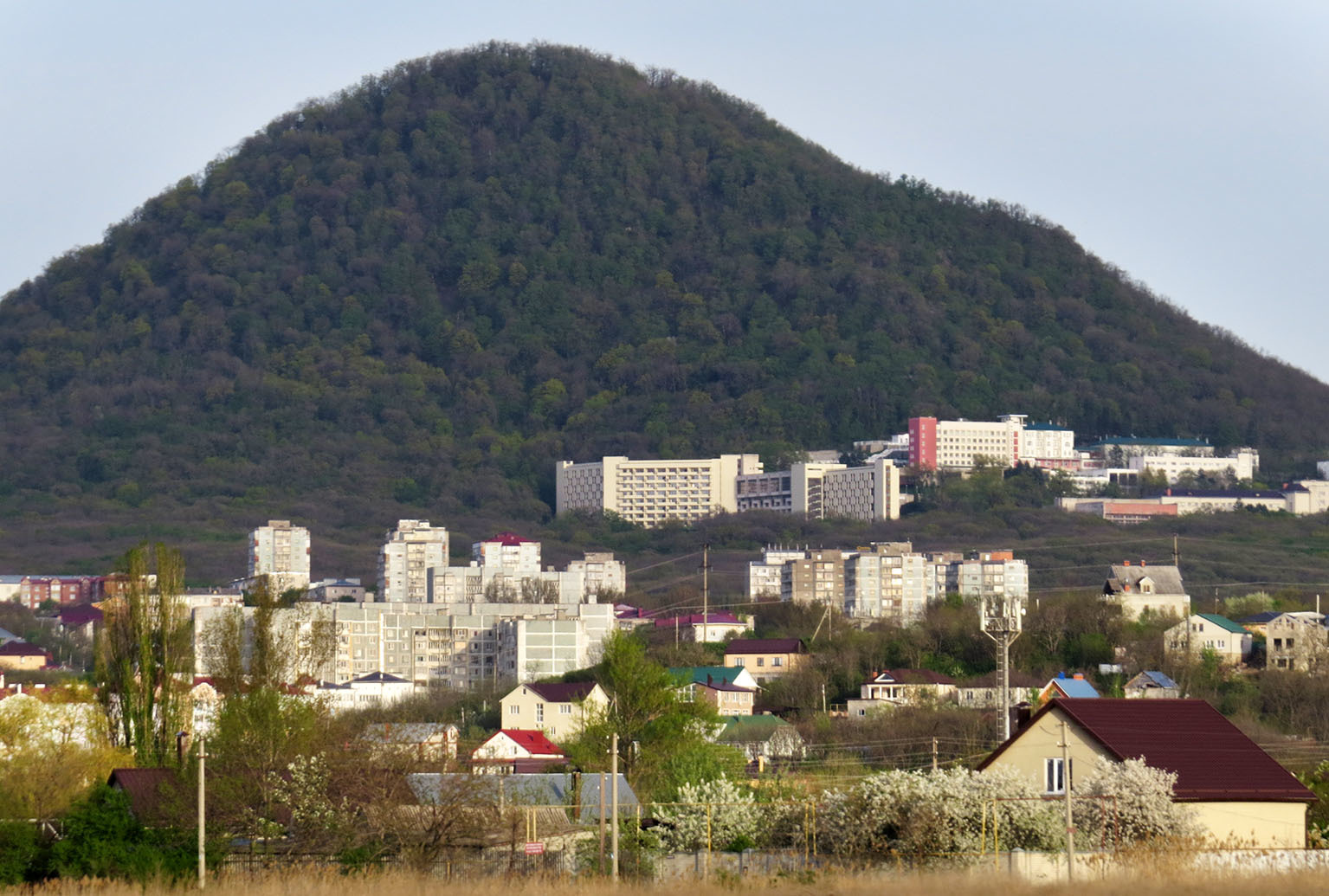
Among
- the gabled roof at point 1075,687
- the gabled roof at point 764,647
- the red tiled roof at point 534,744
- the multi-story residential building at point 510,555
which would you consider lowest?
the red tiled roof at point 534,744

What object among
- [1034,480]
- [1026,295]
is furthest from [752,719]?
[1026,295]

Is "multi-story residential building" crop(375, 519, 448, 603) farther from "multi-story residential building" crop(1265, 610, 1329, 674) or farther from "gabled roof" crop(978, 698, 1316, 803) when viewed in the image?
"gabled roof" crop(978, 698, 1316, 803)

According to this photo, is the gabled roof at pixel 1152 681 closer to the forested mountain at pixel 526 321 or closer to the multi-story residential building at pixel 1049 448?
the forested mountain at pixel 526 321

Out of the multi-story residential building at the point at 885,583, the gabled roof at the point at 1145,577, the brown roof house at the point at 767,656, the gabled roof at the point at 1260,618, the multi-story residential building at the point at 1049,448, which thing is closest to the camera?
the brown roof house at the point at 767,656

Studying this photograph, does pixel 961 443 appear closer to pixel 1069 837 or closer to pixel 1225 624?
pixel 1225 624

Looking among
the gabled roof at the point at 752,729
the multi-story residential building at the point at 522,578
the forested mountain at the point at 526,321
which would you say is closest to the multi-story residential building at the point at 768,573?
the multi-story residential building at the point at 522,578

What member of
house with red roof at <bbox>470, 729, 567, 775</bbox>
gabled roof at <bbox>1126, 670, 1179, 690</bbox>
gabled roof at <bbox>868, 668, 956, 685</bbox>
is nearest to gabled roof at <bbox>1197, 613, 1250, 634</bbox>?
gabled roof at <bbox>1126, 670, 1179, 690</bbox>

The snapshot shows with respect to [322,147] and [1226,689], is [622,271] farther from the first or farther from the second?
[1226,689]
